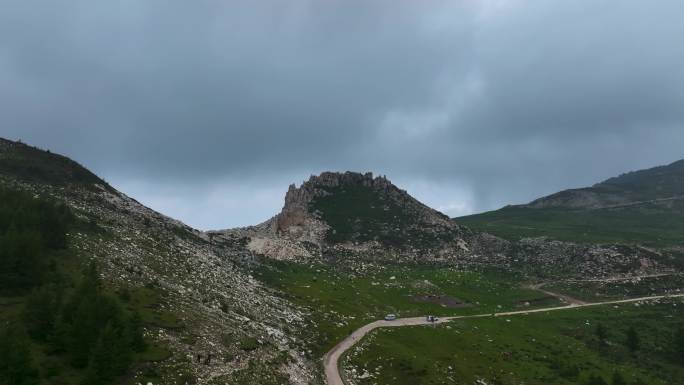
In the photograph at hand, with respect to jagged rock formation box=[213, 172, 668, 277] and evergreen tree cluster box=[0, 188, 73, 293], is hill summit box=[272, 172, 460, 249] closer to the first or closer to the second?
jagged rock formation box=[213, 172, 668, 277]

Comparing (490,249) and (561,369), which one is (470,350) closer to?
(561,369)

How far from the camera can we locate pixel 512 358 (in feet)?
228

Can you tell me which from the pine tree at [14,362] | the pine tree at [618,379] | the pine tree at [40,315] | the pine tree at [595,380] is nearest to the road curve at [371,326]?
the pine tree at [595,380]

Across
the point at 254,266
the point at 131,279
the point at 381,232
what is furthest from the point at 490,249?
the point at 131,279

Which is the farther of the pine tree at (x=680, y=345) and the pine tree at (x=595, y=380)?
the pine tree at (x=680, y=345)

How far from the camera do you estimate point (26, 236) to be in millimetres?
47938

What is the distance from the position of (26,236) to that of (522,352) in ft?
226

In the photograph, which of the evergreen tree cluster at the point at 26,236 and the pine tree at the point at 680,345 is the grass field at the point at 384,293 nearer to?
the pine tree at the point at 680,345

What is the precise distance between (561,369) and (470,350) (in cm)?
1275

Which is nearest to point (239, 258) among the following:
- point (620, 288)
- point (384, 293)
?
point (384, 293)

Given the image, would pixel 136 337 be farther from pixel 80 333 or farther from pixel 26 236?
pixel 26 236

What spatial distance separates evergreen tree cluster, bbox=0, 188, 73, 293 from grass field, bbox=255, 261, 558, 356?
35226 mm

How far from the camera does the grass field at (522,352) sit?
6050cm

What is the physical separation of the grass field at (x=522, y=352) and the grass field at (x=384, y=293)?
798 cm
